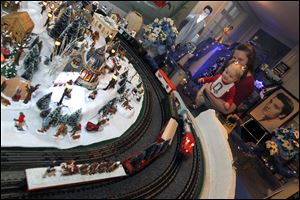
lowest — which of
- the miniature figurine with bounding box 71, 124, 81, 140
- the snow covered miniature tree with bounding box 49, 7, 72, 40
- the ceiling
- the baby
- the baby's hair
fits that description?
the miniature figurine with bounding box 71, 124, 81, 140

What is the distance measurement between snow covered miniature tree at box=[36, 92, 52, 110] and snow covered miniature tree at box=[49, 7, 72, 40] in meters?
3.51

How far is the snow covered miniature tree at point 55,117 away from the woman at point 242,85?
6.99 meters

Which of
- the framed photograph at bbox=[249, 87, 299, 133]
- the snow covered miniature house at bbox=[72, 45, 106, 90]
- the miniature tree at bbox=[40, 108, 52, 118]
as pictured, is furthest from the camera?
the framed photograph at bbox=[249, 87, 299, 133]

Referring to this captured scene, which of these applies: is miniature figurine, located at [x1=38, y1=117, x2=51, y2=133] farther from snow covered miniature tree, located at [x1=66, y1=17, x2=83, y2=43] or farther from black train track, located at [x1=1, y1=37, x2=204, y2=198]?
snow covered miniature tree, located at [x1=66, y1=17, x2=83, y2=43]

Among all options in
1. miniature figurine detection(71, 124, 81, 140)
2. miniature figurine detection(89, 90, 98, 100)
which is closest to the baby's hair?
miniature figurine detection(89, 90, 98, 100)

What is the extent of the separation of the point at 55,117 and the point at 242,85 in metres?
7.80

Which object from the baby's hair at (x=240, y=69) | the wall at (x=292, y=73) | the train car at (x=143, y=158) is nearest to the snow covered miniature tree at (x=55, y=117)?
the train car at (x=143, y=158)

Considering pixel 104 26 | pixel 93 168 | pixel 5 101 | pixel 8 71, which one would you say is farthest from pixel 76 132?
pixel 104 26

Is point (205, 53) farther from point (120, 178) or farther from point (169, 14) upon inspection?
point (120, 178)

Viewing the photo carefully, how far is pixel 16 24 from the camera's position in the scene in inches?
510

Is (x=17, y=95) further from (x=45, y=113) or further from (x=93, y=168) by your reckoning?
(x=93, y=168)

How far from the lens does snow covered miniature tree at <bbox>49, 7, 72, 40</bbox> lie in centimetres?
1449

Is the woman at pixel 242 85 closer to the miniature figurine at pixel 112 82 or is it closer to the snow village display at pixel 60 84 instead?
the snow village display at pixel 60 84

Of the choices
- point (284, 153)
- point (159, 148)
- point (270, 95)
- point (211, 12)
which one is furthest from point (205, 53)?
point (159, 148)
